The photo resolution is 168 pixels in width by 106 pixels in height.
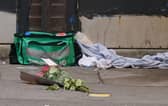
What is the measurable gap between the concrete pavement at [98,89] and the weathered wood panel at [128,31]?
98cm

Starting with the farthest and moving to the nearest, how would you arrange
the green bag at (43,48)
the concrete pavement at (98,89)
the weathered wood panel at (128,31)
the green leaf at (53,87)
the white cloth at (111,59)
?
the weathered wood panel at (128,31)
the green bag at (43,48)
the white cloth at (111,59)
the green leaf at (53,87)
the concrete pavement at (98,89)

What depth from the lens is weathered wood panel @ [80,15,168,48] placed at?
36.5ft

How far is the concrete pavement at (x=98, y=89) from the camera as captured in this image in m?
7.44

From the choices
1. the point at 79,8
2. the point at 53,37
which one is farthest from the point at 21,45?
the point at 79,8

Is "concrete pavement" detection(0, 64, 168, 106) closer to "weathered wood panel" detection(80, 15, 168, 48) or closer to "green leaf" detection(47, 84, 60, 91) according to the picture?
"green leaf" detection(47, 84, 60, 91)

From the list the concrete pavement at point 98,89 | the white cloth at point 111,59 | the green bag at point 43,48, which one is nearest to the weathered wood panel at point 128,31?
the white cloth at point 111,59

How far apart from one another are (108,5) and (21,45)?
1.89 meters

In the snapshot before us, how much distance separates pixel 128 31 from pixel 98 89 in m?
2.96

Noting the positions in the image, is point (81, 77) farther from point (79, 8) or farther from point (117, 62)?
point (79, 8)

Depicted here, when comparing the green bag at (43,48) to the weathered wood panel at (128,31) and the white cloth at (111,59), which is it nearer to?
the white cloth at (111,59)

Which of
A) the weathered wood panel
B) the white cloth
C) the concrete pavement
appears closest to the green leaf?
the concrete pavement

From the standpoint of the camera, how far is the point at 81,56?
1092cm

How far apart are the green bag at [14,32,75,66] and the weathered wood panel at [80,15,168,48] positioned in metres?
0.63

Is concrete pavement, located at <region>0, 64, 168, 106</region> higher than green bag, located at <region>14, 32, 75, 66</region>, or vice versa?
green bag, located at <region>14, 32, 75, 66</region>
